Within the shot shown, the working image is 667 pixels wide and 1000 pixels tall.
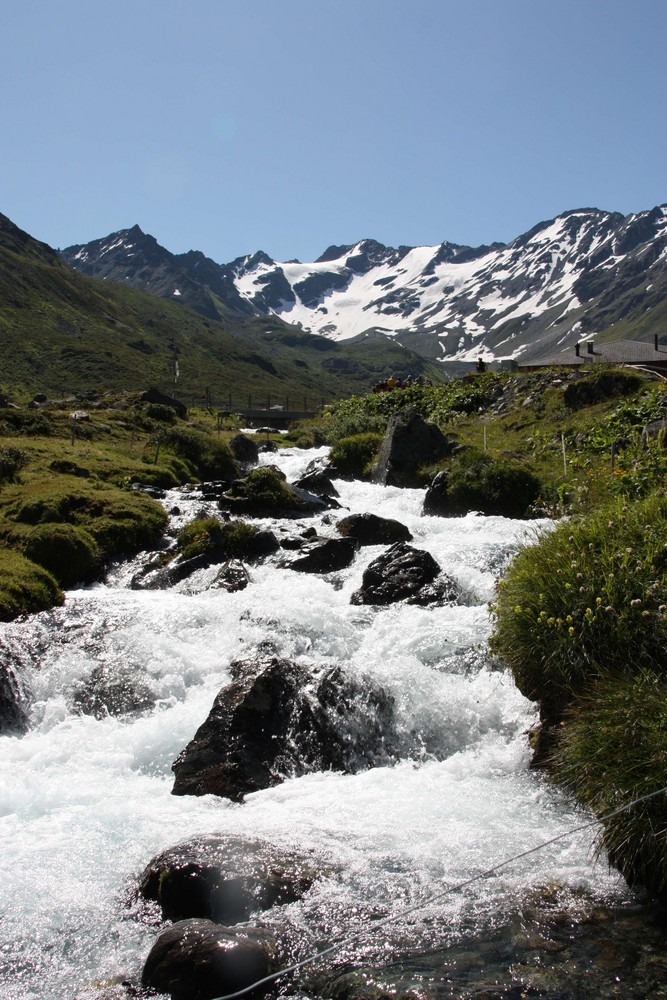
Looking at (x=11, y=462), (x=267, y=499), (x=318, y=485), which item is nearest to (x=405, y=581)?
(x=267, y=499)

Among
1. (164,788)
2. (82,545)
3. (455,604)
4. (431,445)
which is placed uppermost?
(431,445)

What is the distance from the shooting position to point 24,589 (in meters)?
14.7

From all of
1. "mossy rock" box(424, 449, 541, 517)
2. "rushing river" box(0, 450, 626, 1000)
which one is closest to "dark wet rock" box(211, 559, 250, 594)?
"rushing river" box(0, 450, 626, 1000)

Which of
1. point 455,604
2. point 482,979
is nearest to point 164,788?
point 482,979

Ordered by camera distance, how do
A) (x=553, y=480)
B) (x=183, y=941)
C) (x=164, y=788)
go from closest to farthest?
(x=183, y=941), (x=164, y=788), (x=553, y=480)

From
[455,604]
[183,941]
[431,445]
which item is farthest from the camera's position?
[431,445]

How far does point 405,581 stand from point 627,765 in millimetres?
9291

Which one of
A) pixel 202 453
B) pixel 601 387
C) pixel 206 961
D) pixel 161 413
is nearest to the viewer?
pixel 206 961

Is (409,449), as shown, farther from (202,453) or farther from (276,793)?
(276,793)

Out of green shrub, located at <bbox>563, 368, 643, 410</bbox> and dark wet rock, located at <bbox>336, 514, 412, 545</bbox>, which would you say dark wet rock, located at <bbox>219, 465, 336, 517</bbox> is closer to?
dark wet rock, located at <bbox>336, 514, 412, 545</bbox>

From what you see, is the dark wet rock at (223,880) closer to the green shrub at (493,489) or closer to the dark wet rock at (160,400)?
the green shrub at (493,489)

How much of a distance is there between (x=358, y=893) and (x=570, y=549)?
516cm

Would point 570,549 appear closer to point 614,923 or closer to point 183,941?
point 614,923

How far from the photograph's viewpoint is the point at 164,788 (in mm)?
9133
